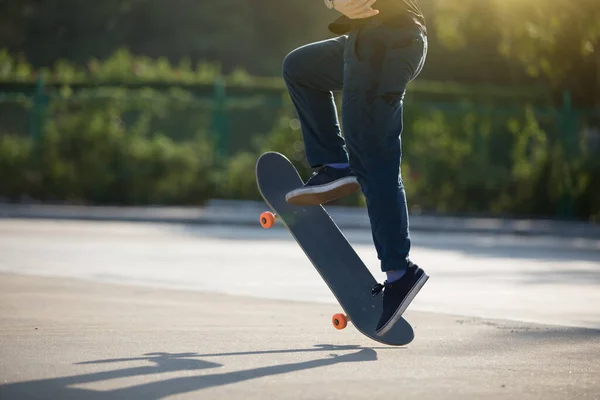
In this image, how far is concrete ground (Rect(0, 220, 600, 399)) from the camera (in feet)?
15.5

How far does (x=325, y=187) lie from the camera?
229 inches

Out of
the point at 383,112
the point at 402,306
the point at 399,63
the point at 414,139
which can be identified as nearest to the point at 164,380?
the point at 402,306

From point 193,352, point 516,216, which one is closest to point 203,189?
point 516,216

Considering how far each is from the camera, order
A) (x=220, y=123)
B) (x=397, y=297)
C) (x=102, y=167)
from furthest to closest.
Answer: (x=220, y=123) < (x=102, y=167) < (x=397, y=297)

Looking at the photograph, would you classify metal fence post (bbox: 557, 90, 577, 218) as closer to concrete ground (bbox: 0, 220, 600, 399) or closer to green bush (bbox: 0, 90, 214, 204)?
green bush (bbox: 0, 90, 214, 204)

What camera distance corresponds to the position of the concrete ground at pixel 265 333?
472cm

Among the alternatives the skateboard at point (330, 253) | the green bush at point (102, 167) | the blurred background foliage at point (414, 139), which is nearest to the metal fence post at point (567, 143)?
the blurred background foliage at point (414, 139)

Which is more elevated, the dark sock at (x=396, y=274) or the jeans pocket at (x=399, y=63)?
the jeans pocket at (x=399, y=63)

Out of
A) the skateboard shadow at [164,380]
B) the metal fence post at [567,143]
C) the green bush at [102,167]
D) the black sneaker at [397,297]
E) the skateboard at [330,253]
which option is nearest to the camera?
the skateboard shadow at [164,380]

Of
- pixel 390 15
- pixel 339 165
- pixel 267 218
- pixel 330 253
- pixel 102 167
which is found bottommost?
pixel 102 167

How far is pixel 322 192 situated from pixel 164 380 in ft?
4.65

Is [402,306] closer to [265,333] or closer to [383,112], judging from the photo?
[383,112]

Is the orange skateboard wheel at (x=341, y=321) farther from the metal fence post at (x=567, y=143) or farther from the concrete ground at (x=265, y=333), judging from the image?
the metal fence post at (x=567, y=143)

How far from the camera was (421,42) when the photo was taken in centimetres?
554
